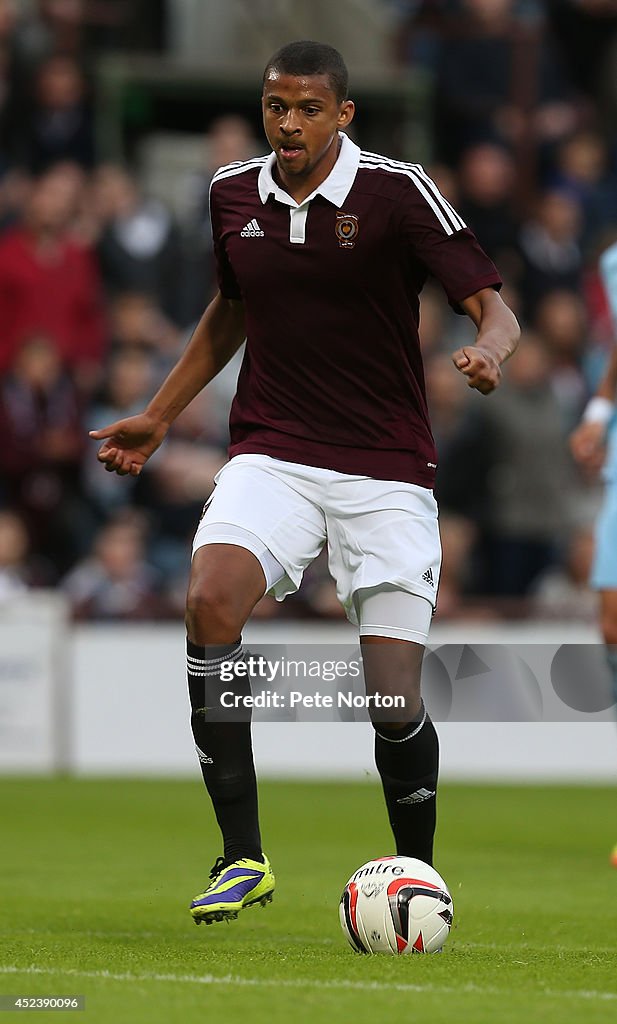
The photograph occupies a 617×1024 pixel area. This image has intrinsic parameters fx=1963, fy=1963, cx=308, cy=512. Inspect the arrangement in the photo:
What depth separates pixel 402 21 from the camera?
17625mm

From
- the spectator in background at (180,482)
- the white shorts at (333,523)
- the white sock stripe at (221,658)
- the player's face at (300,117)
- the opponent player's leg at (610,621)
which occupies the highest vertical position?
the player's face at (300,117)

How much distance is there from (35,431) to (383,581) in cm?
783

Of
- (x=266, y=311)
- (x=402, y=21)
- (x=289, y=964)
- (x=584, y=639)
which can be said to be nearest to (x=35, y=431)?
(x=584, y=639)

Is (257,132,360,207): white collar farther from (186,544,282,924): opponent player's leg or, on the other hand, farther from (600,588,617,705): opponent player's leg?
(600,588,617,705): opponent player's leg

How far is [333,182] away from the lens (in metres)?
5.88

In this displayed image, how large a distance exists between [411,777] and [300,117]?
199 centimetres

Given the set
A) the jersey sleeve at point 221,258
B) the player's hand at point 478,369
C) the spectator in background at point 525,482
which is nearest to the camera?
the player's hand at point 478,369

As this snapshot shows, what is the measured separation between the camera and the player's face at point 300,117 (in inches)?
225

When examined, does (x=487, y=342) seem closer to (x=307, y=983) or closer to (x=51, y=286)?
(x=307, y=983)

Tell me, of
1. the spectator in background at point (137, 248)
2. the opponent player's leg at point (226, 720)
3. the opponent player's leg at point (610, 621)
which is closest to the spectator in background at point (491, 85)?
the spectator in background at point (137, 248)

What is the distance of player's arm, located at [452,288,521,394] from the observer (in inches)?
206

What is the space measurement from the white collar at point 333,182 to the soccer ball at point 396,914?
2.00 meters

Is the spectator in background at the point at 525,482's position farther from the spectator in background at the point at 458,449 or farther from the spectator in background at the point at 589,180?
the spectator in background at the point at 589,180

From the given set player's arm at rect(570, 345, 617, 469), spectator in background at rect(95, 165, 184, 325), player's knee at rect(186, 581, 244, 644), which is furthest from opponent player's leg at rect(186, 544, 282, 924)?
spectator in background at rect(95, 165, 184, 325)
